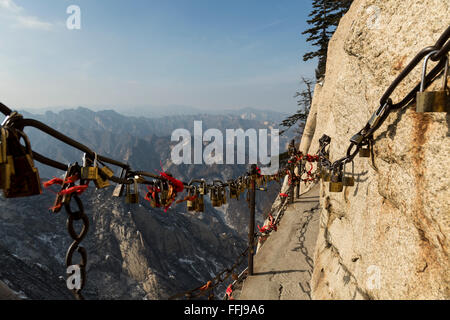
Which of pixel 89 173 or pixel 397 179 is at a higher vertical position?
pixel 89 173

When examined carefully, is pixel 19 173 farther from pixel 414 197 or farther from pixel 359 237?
pixel 359 237

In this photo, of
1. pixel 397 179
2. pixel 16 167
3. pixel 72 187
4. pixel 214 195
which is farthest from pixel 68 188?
pixel 214 195

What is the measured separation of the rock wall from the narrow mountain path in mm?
3361

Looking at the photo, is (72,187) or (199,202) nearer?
(72,187)

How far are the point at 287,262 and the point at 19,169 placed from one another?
A: 9.39m

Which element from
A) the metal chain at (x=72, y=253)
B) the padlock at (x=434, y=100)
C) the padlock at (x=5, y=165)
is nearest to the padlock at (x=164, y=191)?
the metal chain at (x=72, y=253)

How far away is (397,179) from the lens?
3.10 metres

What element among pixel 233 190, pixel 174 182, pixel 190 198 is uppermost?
pixel 174 182

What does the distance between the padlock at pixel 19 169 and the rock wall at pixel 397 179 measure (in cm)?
358

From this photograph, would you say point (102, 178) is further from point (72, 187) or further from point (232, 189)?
point (232, 189)

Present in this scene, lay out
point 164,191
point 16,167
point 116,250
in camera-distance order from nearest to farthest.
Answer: point 16,167 → point 164,191 → point 116,250
